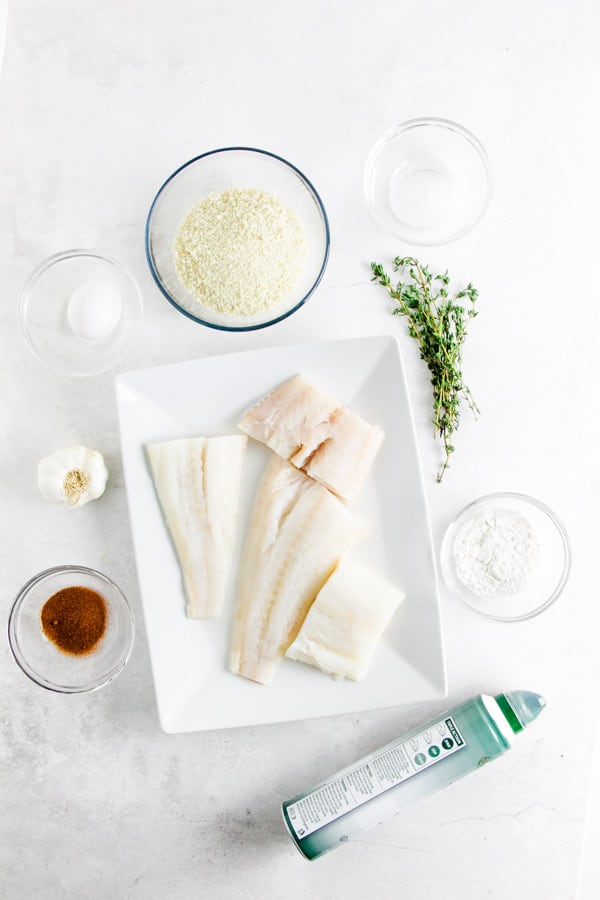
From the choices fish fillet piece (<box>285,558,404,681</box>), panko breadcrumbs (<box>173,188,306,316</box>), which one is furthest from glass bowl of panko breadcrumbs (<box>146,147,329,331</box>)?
fish fillet piece (<box>285,558,404,681</box>)

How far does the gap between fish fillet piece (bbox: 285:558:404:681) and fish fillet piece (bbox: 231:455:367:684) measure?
36mm

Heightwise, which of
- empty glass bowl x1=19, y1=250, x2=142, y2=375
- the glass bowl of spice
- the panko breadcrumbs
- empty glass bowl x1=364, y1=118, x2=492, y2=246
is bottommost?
the glass bowl of spice

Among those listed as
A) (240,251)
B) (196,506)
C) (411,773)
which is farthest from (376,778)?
(240,251)

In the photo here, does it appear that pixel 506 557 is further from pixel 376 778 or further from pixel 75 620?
pixel 75 620

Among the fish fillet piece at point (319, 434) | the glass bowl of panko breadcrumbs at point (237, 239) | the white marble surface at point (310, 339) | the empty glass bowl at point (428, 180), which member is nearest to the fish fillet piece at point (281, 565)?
the fish fillet piece at point (319, 434)

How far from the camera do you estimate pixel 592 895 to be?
1.46m

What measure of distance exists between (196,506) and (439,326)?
54cm

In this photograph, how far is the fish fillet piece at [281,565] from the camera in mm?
1317

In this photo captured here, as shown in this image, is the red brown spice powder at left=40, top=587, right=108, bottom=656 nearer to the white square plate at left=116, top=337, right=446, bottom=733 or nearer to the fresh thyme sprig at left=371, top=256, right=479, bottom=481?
the white square plate at left=116, top=337, right=446, bottom=733

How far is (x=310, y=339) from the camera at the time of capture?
1414 millimetres

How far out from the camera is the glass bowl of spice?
1356 mm

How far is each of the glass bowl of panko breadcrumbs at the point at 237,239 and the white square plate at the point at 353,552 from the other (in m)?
0.10

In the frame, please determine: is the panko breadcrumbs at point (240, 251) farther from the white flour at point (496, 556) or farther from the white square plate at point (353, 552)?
the white flour at point (496, 556)

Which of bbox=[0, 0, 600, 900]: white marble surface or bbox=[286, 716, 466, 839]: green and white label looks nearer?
bbox=[286, 716, 466, 839]: green and white label
